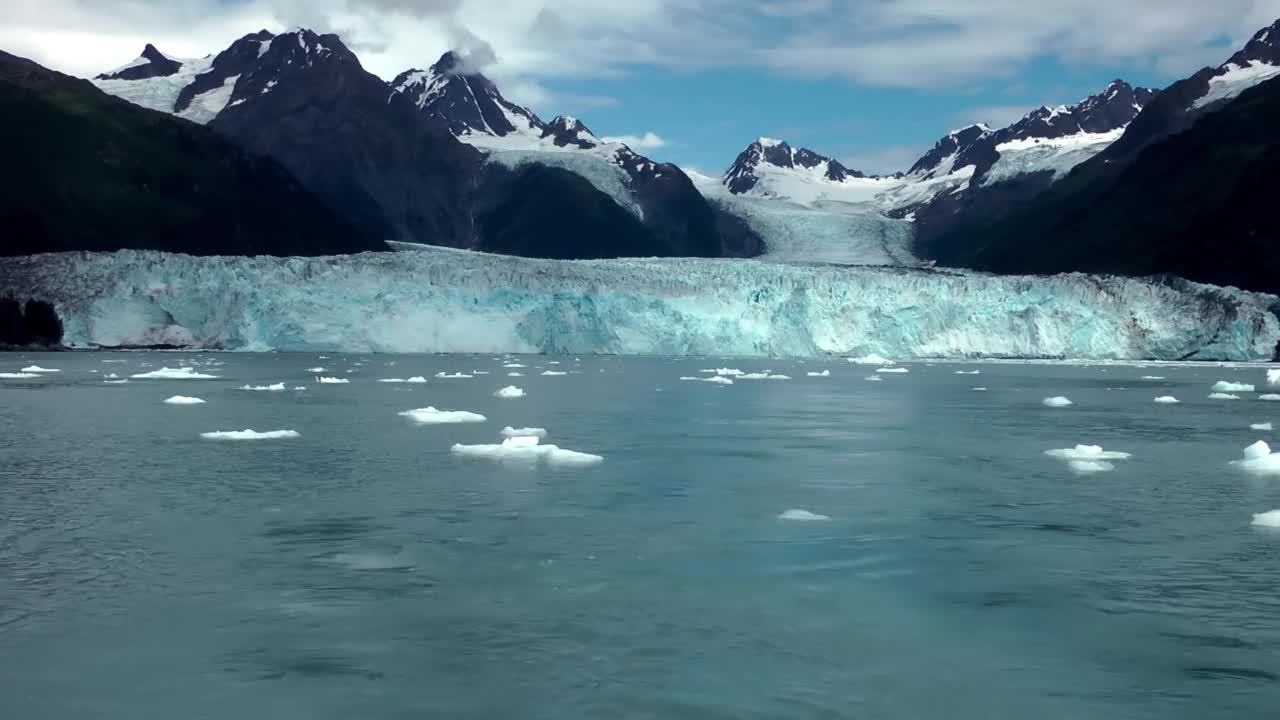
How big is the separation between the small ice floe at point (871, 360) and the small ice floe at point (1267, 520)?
29316 mm

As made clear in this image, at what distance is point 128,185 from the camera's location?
6675cm

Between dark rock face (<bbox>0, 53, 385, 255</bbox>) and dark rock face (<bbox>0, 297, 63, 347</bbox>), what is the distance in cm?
1826

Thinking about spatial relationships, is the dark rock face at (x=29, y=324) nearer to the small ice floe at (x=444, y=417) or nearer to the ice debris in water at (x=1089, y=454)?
the small ice floe at (x=444, y=417)

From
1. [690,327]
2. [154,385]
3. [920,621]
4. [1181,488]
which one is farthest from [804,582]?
[690,327]

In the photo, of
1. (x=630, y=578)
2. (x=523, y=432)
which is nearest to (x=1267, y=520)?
(x=630, y=578)

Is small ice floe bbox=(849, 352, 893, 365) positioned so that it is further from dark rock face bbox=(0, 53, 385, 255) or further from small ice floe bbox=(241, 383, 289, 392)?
dark rock face bbox=(0, 53, 385, 255)

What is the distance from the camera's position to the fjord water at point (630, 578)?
5.03 m

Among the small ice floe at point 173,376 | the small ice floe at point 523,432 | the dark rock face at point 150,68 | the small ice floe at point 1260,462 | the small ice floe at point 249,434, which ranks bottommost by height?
the small ice floe at point 173,376

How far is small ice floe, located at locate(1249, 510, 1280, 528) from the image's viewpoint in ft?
28.9

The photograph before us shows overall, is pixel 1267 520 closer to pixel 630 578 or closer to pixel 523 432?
pixel 630 578

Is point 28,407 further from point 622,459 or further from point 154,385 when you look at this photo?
point 622,459

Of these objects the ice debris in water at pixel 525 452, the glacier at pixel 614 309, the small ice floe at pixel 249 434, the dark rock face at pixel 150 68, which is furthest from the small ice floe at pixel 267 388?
the dark rock face at pixel 150 68

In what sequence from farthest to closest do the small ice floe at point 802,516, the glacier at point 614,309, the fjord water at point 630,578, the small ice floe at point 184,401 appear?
the glacier at point 614,309, the small ice floe at point 184,401, the small ice floe at point 802,516, the fjord water at point 630,578

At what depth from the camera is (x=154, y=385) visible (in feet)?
80.5
